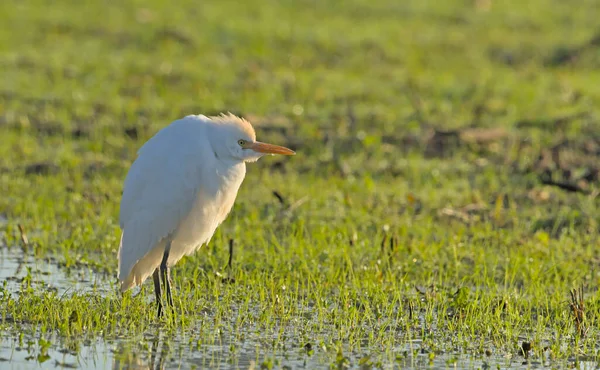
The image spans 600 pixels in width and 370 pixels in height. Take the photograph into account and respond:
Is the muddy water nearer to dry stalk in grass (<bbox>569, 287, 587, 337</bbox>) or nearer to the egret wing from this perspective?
dry stalk in grass (<bbox>569, 287, 587, 337</bbox>)

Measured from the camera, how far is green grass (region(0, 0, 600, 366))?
623cm

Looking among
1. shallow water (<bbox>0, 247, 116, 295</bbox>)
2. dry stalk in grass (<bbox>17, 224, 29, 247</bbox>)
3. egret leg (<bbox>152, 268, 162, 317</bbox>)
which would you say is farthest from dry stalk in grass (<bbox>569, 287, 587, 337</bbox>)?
dry stalk in grass (<bbox>17, 224, 29, 247</bbox>)

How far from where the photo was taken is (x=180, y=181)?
6.25 meters

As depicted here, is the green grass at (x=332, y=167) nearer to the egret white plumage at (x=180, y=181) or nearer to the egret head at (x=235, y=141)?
the egret white plumage at (x=180, y=181)

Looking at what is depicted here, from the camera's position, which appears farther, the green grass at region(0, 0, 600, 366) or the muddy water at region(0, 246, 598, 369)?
the green grass at region(0, 0, 600, 366)

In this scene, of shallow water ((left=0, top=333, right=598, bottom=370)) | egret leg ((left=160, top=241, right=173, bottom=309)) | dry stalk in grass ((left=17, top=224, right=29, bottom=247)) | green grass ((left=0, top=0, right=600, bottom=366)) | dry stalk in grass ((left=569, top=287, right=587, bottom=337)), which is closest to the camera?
shallow water ((left=0, top=333, right=598, bottom=370))

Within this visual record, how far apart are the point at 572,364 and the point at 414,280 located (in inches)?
76.0

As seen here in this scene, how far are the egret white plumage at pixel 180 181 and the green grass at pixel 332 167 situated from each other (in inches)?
16.2

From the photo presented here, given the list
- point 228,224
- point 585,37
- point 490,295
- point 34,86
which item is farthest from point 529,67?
point 490,295

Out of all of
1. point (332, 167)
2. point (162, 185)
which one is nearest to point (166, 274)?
point (162, 185)

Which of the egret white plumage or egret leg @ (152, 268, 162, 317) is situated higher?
the egret white plumage

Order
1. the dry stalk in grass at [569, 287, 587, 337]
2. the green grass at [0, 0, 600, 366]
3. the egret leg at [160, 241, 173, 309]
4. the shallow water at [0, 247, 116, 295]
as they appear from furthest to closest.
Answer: the shallow water at [0, 247, 116, 295] < the egret leg at [160, 241, 173, 309] < the green grass at [0, 0, 600, 366] < the dry stalk in grass at [569, 287, 587, 337]

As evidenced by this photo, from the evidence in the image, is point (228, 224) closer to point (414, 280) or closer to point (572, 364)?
point (414, 280)

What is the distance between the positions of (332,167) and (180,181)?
443 cm
